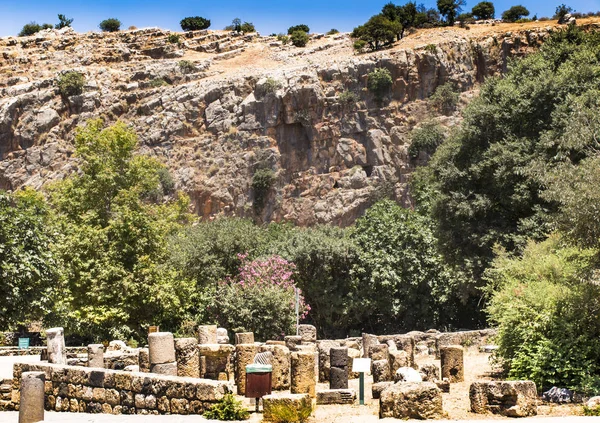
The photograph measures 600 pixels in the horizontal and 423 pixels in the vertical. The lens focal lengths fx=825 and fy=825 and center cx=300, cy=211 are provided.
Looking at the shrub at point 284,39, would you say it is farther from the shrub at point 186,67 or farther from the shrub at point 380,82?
the shrub at point 380,82

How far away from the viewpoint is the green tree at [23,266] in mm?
27922

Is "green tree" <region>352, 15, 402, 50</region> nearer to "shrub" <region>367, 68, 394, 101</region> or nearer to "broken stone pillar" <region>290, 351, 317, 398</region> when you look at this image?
"shrub" <region>367, 68, 394, 101</region>

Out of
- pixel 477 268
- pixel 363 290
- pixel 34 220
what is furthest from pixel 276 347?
pixel 363 290

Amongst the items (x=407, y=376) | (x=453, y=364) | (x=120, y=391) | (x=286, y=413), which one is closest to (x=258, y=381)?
(x=286, y=413)

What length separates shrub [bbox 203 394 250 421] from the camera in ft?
43.7

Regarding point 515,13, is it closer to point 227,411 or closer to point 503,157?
point 503,157

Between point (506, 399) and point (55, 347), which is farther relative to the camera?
point (55, 347)

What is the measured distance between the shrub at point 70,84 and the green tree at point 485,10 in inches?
1535

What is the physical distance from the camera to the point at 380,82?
67688mm

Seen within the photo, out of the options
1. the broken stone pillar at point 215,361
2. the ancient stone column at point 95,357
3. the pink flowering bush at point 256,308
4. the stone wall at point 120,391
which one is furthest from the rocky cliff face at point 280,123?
the stone wall at point 120,391

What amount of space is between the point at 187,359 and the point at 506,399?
6928 millimetres

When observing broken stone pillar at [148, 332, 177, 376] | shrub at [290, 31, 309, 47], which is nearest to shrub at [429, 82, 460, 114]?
shrub at [290, 31, 309, 47]

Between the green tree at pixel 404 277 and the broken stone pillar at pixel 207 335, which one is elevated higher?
A: the green tree at pixel 404 277

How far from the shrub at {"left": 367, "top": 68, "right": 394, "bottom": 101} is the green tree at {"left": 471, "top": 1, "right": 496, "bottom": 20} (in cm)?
1903
